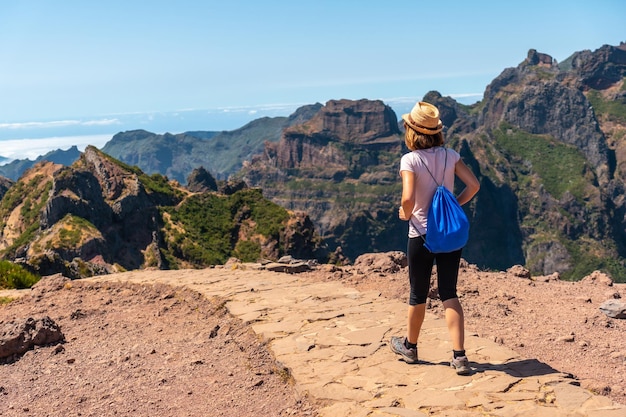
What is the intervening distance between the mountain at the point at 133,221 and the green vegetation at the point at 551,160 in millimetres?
125211

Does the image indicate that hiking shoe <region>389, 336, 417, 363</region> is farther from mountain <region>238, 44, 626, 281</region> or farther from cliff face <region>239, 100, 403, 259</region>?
mountain <region>238, 44, 626, 281</region>

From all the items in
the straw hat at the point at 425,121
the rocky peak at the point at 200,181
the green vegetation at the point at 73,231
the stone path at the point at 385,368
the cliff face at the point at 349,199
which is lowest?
the cliff face at the point at 349,199

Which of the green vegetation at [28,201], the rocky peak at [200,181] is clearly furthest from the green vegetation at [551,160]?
the green vegetation at [28,201]

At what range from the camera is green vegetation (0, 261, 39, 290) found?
1273 cm

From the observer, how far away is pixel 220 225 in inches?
2657

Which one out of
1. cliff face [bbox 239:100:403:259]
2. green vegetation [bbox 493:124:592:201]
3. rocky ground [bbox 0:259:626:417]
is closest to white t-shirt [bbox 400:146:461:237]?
rocky ground [bbox 0:259:626:417]

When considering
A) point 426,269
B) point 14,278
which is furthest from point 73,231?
point 426,269

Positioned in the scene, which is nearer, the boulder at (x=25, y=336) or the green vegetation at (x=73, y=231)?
the boulder at (x=25, y=336)

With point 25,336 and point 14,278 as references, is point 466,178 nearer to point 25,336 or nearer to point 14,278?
point 25,336

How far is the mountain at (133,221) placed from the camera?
165 ft

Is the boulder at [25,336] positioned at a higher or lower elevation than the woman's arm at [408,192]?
lower

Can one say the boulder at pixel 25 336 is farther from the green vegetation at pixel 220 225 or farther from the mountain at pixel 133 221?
the green vegetation at pixel 220 225

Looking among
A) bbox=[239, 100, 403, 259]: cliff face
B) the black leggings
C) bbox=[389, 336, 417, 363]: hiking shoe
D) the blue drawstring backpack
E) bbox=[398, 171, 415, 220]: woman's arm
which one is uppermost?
bbox=[398, 171, 415, 220]: woman's arm

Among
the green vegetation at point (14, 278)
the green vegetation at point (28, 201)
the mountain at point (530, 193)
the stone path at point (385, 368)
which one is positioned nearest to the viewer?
the stone path at point (385, 368)
